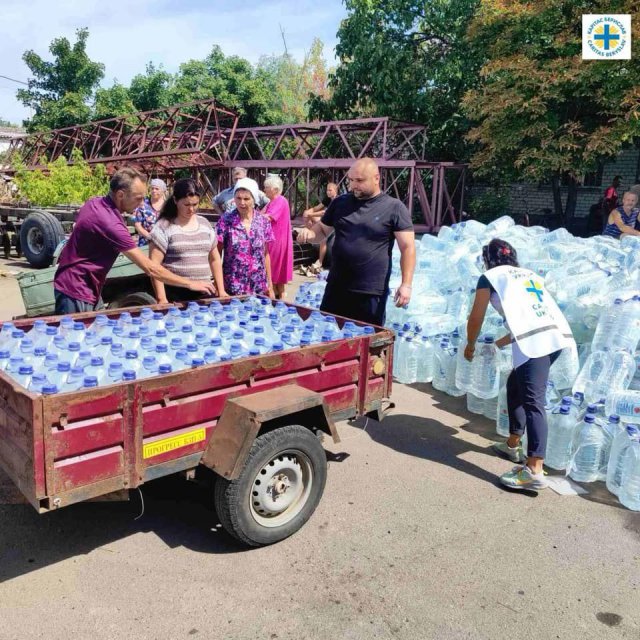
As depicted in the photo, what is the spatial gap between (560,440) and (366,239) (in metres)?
2.10

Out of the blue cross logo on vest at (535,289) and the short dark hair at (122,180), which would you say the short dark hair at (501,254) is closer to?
the blue cross logo on vest at (535,289)

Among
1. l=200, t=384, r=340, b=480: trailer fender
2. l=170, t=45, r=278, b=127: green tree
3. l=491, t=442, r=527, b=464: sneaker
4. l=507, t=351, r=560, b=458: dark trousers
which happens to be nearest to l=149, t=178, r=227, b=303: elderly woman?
l=200, t=384, r=340, b=480: trailer fender

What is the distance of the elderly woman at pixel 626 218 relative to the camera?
852cm

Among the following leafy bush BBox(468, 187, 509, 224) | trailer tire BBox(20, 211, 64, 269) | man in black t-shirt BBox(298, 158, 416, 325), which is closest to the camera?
man in black t-shirt BBox(298, 158, 416, 325)

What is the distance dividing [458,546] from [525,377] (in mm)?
1266

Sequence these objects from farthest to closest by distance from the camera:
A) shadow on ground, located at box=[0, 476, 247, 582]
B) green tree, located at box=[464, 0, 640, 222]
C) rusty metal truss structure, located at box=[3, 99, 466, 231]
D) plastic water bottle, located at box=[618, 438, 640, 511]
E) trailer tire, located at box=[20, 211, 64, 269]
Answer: rusty metal truss structure, located at box=[3, 99, 466, 231] → green tree, located at box=[464, 0, 640, 222] → trailer tire, located at box=[20, 211, 64, 269] → plastic water bottle, located at box=[618, 438, 640, 511] → shadow on ground, located at box=[0, 476, 247, 582]

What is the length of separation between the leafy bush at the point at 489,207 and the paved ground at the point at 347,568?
15421 millimetres

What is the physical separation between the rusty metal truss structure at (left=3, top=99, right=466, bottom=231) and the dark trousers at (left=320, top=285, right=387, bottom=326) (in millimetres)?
10173

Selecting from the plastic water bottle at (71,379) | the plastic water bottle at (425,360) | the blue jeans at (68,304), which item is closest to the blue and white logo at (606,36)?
the plastic water bottle at (425,360)

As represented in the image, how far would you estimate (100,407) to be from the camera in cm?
258

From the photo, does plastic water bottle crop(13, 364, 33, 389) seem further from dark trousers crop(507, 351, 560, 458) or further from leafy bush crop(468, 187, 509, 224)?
leafy bush crop(468, 187, 509, 224)

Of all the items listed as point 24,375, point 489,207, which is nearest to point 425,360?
point 24,375

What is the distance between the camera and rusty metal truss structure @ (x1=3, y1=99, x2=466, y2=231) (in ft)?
51.3

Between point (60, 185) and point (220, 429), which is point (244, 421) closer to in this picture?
point (220, 429)
